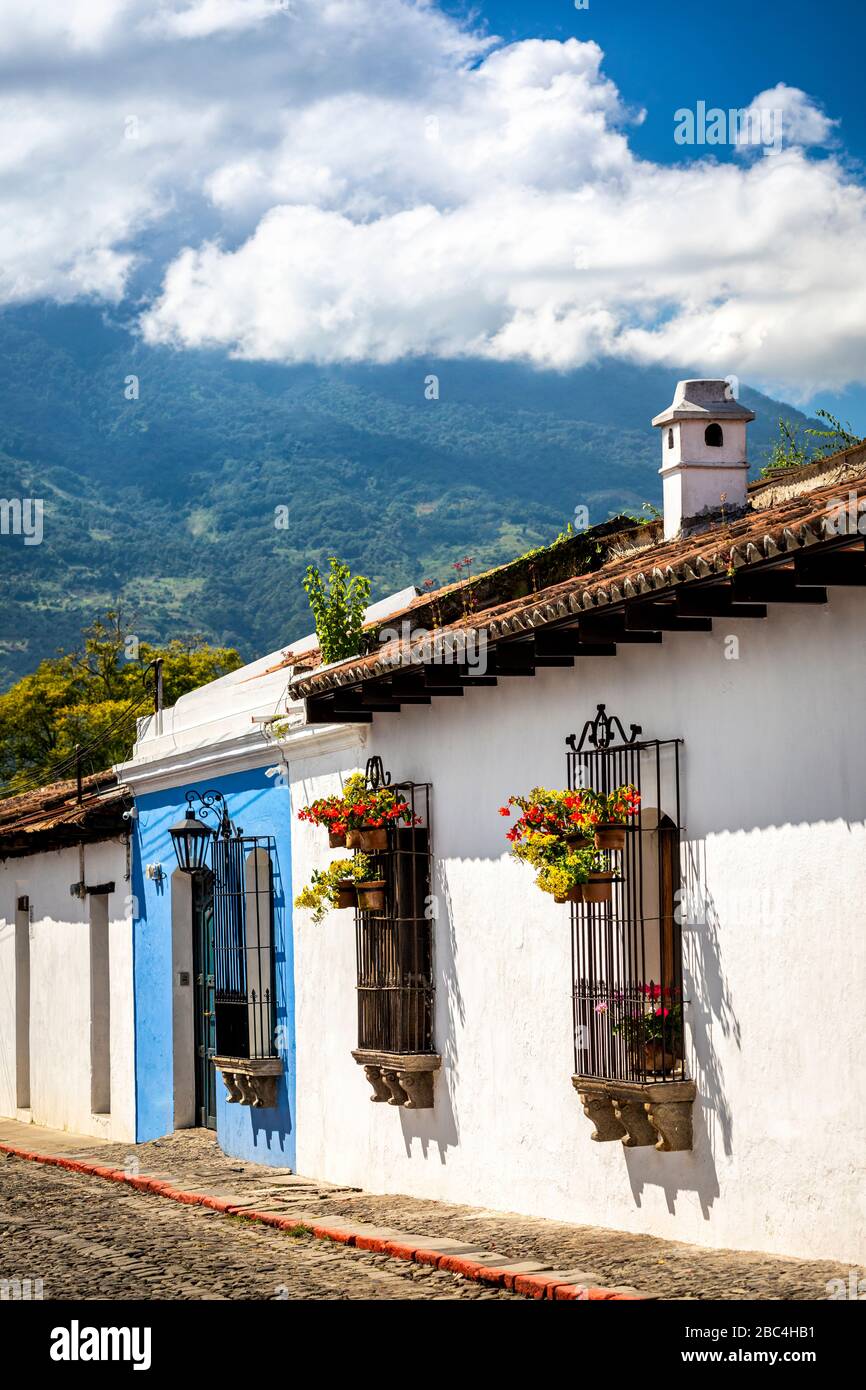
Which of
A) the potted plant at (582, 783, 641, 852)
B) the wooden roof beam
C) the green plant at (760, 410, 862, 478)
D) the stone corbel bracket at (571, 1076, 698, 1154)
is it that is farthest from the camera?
the green plant at (760, 410, 862, 478)

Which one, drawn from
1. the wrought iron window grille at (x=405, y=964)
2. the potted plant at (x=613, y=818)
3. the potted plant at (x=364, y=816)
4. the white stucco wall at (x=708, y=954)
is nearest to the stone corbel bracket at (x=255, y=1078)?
the white stucco wall at (x=708, y=954)

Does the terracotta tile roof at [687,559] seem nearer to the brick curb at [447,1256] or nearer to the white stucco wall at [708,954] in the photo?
the white stucco wall at [708,954]

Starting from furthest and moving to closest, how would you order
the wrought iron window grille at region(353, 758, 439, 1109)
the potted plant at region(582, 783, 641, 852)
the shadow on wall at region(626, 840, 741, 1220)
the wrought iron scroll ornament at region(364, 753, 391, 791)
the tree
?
the tree
the wrought iron scroll ornament at region(364, 753, 391, 791)
the wrought iron window grille at region(353, 758, 439, 1109)
the potted plant at region(582, 783, 641, 852)
the shadow on wall at region(626, 840, 741, 1220)

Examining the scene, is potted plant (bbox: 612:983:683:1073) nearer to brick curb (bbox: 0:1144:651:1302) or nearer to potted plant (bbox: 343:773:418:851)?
brick curb (bbox: 0:1144:651:1302)

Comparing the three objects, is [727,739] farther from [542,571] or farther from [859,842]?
[542,571]

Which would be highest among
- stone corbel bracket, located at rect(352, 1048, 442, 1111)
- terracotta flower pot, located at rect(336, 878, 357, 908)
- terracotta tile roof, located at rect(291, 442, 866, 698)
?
terracotta tile roof, located at rect(291, 442, 866, 698)

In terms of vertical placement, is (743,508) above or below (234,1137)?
above

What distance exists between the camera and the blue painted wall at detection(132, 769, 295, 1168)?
13.4 metres

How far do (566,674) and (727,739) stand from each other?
167 centimetres

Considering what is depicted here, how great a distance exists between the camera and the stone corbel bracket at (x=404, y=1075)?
11.0 meters

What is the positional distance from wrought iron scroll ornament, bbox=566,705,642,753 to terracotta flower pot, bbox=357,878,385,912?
2.29 metres

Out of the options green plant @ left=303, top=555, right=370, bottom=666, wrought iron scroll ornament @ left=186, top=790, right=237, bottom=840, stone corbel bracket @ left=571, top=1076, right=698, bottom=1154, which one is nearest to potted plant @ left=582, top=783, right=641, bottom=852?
stone corbel bracket @ left=571, top=1076, right=698, bottom=1154
